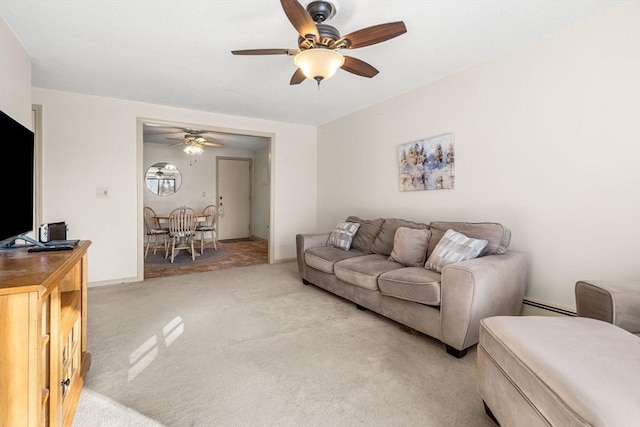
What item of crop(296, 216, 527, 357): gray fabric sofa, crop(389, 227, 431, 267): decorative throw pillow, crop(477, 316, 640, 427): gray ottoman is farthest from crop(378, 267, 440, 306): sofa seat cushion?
crop(477, 316, 640, 427): gray ottoman

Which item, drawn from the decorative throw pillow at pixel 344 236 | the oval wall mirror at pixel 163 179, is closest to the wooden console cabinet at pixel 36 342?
the decorative throw pillow at pixel 344 236

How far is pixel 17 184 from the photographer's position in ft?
5.00

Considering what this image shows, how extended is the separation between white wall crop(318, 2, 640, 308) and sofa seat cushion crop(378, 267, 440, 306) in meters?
0.95

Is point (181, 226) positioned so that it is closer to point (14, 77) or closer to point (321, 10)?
point (14, 77)

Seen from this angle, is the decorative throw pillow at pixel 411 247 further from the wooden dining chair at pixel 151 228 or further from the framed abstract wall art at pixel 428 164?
the wooden dining chair at pixel 151 228

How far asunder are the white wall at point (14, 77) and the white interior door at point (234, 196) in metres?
4.81

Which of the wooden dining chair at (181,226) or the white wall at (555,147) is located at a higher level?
the white wall at (555,147)

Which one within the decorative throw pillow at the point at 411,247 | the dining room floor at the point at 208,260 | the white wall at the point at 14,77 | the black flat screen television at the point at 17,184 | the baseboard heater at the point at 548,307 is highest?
the white wall at the point at 14,77

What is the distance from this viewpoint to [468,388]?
65.4 inches

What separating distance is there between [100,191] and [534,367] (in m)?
4.44

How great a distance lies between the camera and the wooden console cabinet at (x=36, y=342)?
915 millimetres

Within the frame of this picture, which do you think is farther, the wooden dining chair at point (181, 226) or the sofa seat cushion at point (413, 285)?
the wooden dining chair at point (181, 226)

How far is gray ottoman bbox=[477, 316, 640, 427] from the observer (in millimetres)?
849

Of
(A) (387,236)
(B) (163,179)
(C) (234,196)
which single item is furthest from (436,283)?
(B) (163,179)
